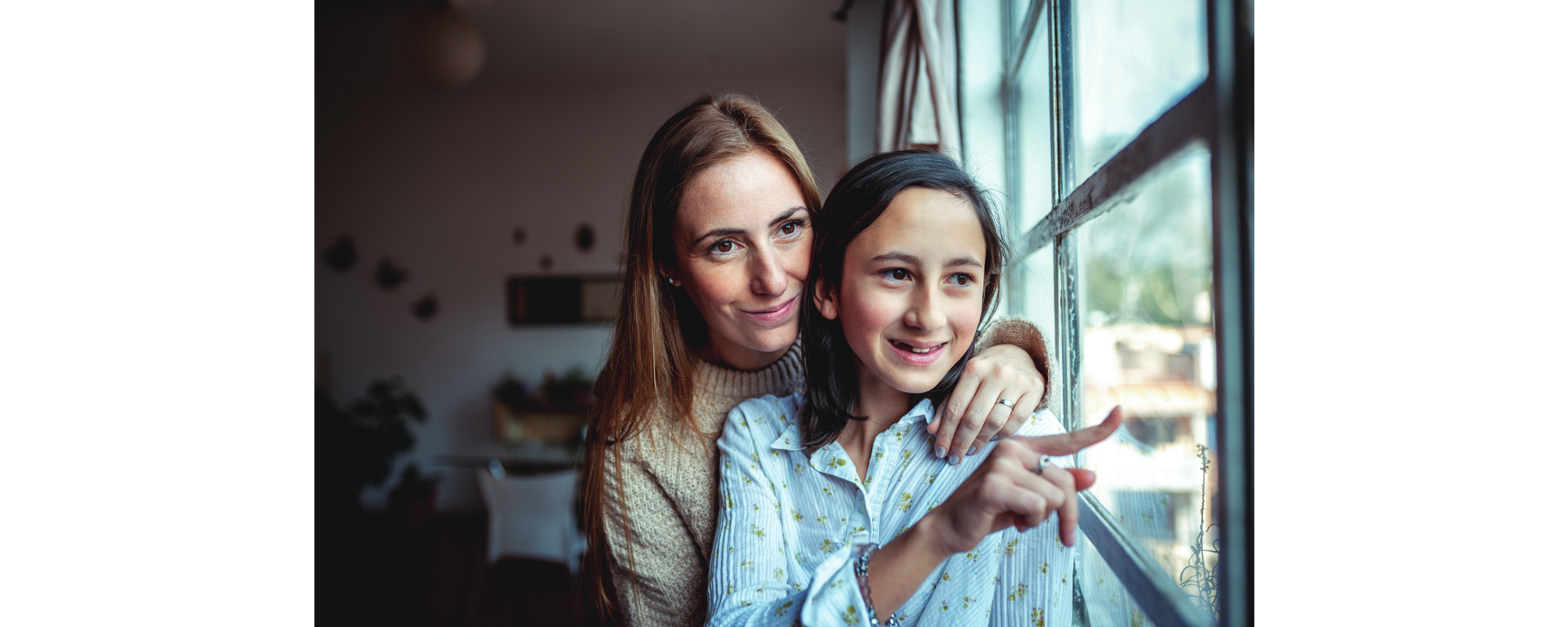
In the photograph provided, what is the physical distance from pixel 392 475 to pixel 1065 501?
19.3 ft

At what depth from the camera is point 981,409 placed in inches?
28.4

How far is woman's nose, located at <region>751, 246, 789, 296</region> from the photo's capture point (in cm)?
82

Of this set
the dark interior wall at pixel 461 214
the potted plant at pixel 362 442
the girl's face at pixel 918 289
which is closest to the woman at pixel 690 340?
the girl's face at pixel 918 289

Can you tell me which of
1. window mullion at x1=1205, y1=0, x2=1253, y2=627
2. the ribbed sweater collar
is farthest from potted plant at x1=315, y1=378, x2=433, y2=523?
window mullion at x1=1205, y1=0, x2=1253, y2=627

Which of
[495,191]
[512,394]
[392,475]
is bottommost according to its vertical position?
[392,475]

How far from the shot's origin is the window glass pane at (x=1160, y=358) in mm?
472

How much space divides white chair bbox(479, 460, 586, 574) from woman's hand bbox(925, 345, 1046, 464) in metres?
2.43

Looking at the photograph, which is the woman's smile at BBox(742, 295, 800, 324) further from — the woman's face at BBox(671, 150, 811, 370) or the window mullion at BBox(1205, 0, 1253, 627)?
the window mullion at BBox(1205, 0, 1253, 627)

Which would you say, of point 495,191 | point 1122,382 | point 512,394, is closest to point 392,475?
point 512,394

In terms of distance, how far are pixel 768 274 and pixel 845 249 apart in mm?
110

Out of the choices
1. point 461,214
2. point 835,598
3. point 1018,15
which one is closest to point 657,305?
point 835,598

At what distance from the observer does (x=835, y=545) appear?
2.50ft
